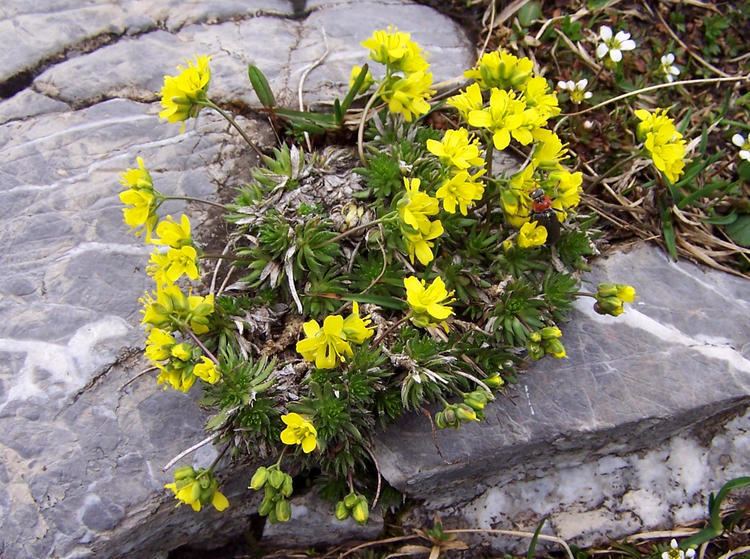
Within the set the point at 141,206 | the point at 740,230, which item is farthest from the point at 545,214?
the point at 141,206

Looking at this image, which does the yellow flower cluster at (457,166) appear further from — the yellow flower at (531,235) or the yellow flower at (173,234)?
the yellow flower at (173,234)

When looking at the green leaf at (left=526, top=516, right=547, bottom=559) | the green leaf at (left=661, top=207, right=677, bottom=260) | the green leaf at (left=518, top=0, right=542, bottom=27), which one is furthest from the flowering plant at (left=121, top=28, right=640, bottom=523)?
the green leaf at (left=518, top=0, right=542, bottom=27)

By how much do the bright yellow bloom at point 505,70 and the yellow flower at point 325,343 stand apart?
1.30m

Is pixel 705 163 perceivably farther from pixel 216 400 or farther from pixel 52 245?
pixel 52 245

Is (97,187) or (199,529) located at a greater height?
(97,187)

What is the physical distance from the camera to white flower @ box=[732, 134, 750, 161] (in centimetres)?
376

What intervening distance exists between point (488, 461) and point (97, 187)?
2.44m

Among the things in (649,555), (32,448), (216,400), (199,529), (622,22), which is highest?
(622,22)

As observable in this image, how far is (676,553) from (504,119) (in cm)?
228

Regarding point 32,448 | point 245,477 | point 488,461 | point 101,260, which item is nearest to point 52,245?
point 101,260

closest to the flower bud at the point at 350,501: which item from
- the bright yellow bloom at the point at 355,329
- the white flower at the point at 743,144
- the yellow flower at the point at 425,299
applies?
the bright yellow bloom at the point at 355,329

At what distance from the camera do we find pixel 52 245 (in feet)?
11.2

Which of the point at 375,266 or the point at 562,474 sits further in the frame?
the point at 562,474

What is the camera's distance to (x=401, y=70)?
3180 millimetres
